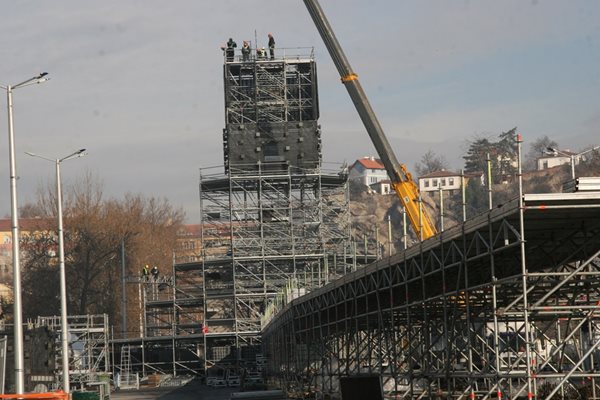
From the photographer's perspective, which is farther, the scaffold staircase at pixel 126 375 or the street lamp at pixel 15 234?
the scaffold staircase at pixel 126 375

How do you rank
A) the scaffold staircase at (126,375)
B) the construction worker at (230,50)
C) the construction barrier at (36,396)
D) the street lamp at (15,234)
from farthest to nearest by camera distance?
the construction worker at (230,50), the scaffold staircase at (126,375), the street lamp at (15,234), the construction barrier at (36,396)

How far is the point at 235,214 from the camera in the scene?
127312mm

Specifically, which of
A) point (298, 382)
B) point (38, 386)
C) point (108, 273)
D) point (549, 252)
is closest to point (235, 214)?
point (108, 273)

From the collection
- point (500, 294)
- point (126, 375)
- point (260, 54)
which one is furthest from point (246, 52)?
point (500, 294)

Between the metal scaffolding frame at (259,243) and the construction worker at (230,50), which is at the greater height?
the construction worker at (230,50)

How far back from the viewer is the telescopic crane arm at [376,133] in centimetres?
8181

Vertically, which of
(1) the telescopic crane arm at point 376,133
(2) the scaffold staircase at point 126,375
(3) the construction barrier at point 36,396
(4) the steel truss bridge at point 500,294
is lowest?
(2) the scaffold staircase at point 126,375

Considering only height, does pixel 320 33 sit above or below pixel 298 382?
above

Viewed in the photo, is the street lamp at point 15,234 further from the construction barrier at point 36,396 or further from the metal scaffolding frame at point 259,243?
the metal scaffolding frame at point 259,243

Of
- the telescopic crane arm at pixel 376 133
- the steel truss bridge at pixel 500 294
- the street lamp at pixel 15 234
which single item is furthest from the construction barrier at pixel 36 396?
the telescopic crane arm at pixel 376 133

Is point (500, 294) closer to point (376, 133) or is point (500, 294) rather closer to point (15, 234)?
point (15, 234)

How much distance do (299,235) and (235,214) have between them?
7.23 m

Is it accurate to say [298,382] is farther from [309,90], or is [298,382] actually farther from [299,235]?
[309,90]

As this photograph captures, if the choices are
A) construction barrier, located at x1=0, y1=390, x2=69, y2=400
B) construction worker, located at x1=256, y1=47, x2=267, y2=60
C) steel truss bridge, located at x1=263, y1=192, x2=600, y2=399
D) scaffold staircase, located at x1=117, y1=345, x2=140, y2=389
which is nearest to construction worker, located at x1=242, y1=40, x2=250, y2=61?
construction worker, located at x1=256, y1=47, x2=267, y2=60
